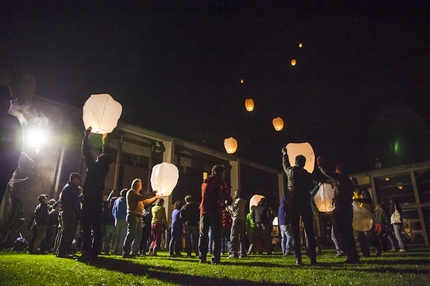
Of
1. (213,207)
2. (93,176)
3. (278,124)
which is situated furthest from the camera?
(278,124)

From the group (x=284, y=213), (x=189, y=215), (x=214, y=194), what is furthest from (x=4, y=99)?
(x=284, y=213)

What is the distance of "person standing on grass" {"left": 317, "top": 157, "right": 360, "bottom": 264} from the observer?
548cm

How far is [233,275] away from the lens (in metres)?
3.82

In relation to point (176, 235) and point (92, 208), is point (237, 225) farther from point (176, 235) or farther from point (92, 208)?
point (92, 208)

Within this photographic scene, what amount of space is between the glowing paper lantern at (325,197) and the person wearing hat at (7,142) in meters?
6.87

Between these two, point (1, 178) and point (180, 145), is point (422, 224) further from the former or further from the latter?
point (1, 178)

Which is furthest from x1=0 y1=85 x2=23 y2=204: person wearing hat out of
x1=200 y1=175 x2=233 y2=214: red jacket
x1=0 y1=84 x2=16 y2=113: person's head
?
x1=200 y1=175 x2=233 y2=214: red jacket

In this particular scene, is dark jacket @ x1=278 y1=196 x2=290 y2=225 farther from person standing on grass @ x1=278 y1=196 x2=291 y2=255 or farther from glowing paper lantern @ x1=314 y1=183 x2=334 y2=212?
glowing paper lantern @ x1=314 y1=183 x2=334 y2=212

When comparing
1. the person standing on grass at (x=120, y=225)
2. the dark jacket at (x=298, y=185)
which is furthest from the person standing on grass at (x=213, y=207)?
the person standing on grass at (x=120, y=225)

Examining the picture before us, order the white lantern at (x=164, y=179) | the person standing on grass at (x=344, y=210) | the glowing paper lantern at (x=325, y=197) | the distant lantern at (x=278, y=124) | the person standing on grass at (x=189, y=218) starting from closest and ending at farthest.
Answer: the person standing on grass at (x=344, y=210)
the glowing paper lantern at (x=325, y=197)
the person standing on grass at (x=189, y=218)
the white lantern at (x=164, y=179)
the distant lantern at (x=278, y=124)

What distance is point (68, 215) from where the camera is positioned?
627 centimetres

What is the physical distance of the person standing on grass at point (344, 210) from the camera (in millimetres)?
5481

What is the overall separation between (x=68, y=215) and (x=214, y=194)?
345 cm

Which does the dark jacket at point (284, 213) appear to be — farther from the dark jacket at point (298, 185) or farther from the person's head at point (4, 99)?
the person's head at point (4, 99)
